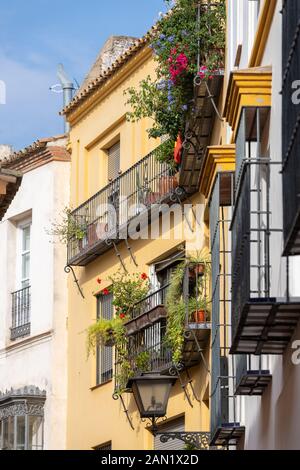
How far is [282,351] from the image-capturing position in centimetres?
1043

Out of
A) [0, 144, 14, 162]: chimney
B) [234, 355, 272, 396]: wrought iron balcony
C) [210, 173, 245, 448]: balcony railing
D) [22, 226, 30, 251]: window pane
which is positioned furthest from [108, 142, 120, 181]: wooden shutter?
[234, 355, 272, 396]: wrought iron balcony

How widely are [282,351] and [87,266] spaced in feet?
50.7

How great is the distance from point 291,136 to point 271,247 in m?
2.40

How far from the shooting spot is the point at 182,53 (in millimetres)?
19859

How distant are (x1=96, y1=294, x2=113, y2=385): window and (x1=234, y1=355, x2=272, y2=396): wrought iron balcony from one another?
12038mm

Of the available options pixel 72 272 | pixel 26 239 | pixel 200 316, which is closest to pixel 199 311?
pixel 200 316

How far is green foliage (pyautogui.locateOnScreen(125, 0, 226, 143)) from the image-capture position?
64.1ft

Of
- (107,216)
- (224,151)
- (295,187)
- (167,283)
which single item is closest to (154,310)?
(167,283)

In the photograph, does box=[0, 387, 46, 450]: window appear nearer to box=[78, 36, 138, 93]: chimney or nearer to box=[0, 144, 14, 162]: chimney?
box=[78, 36, 138, 93]: chimney

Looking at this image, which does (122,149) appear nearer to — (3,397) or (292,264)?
(3,397)

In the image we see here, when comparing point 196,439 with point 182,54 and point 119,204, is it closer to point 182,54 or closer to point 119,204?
point 182,54

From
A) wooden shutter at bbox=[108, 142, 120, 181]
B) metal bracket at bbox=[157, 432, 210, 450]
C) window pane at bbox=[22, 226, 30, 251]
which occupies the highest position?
wooden shutter at bbox=[108, 142, 120, 181]

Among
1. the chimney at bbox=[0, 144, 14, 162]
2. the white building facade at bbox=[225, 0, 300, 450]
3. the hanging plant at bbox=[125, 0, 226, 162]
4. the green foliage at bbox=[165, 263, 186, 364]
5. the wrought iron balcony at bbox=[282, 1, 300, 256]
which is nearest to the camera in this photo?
the wrought iron balcony at bbox=[282, 1, 300, 256]

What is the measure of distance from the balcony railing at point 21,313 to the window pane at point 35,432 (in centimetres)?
172
